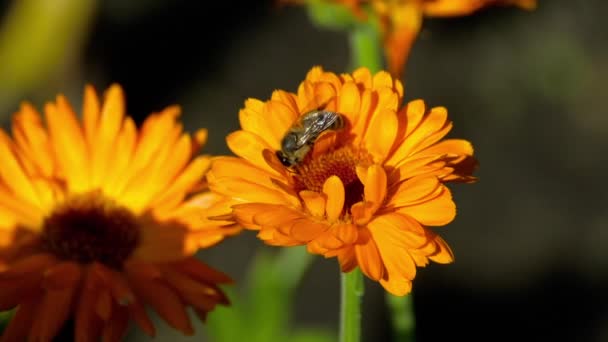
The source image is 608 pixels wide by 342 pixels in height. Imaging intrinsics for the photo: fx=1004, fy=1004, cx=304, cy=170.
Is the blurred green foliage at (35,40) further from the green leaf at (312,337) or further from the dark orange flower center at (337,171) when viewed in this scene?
the dark orange flower center at (337,171)

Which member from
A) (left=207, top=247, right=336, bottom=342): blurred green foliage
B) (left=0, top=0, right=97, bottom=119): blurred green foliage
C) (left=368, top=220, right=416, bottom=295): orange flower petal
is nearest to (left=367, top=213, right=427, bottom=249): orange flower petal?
(left=368, top=220, right=416, bottom=295): orange flower petal

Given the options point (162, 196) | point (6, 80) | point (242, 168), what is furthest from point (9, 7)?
point (242, 168)

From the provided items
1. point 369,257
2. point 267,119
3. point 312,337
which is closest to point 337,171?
point 267,119

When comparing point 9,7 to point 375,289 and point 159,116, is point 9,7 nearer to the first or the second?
point 375,289

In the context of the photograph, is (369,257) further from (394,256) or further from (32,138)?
(32,138)

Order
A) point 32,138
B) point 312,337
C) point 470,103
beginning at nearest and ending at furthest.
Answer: point 32,138
point 312,337
point 470,103

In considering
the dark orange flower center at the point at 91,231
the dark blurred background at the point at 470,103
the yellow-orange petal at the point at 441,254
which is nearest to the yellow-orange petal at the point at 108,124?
the dark orange flower center at the point at 91,231
